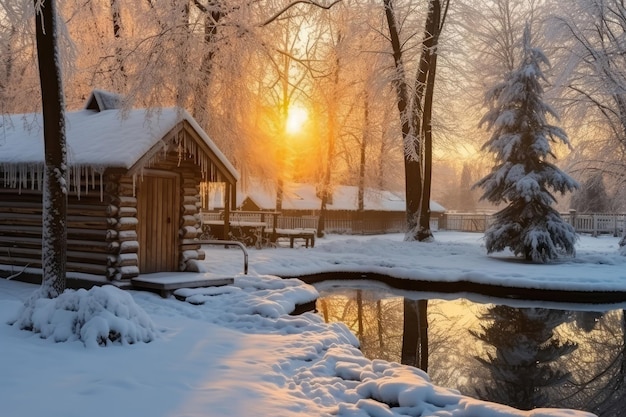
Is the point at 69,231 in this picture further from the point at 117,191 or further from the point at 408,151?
the point at 408,151

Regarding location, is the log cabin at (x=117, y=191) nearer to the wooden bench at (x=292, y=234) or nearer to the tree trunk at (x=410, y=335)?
the tree trunk at (x=410, y=335)

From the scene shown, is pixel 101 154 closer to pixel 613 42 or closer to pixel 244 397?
pixel 244 397

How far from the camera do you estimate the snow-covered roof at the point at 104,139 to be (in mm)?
10734

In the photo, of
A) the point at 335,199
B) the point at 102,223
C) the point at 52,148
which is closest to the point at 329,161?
the point at 335,199

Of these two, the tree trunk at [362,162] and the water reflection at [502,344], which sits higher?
the tree trunk at [362,162]

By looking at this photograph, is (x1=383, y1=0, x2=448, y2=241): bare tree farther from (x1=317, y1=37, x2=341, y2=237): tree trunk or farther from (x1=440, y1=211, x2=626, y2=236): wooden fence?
(x1=440, y1=211, x2=626, y2=236): wooden fence

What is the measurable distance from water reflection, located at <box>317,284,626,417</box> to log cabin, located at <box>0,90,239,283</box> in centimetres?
400

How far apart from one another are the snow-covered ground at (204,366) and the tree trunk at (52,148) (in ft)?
3.26

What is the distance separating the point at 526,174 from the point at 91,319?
1620cm

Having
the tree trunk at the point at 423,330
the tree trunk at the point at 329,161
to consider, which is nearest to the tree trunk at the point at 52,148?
the tree trunk at the point at 423,330

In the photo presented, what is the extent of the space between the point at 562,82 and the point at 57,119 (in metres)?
20.3

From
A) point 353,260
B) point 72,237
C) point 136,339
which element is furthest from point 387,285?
point 136,339

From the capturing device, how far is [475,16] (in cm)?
2672

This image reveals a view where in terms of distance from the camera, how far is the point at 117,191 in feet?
37.1
